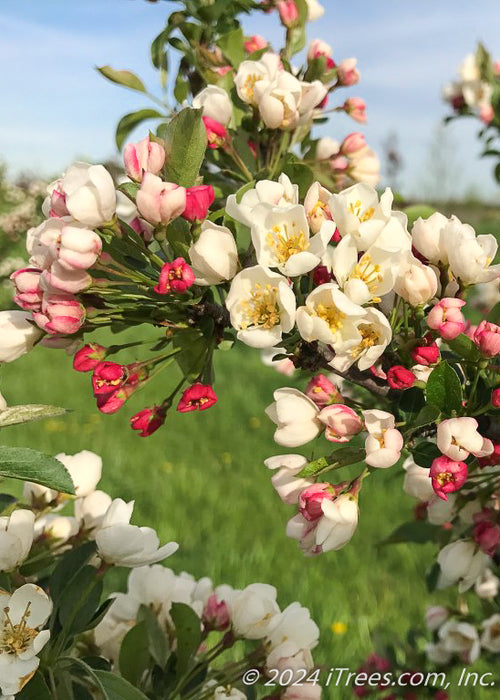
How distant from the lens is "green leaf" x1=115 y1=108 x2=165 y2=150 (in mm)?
1548

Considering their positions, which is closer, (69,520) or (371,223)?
(371,223)

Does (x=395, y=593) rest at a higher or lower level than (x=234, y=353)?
higher

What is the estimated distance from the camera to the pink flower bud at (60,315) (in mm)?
920

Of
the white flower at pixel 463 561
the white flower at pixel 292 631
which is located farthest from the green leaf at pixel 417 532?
the white flower at pixel 292 631

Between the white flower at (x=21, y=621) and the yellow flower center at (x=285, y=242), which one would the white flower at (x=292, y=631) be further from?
the yellow flower center at (x=285, y=242)

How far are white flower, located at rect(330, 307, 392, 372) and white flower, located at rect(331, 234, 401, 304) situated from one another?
0.02 m

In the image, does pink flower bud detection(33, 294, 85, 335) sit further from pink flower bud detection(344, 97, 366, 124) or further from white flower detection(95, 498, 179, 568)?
pink flower bud detection(344, 97, 366, 124)

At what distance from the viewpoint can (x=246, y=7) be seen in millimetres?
1578

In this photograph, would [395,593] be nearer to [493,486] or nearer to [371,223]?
[493,486]

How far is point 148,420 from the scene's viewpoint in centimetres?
112

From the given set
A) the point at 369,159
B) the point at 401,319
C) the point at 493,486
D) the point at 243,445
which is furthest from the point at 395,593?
the point at 401,319

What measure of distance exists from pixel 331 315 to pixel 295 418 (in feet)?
0.50

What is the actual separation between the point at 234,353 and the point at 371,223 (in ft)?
19.7

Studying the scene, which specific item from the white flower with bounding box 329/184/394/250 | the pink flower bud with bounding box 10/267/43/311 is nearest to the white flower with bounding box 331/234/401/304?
the white flower with bounding box 329/184/394/250
